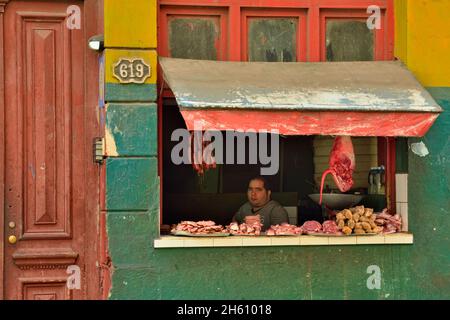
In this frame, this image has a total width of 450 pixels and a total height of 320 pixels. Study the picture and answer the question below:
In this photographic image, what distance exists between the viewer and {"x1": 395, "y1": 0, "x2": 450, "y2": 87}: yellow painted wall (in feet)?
26.0

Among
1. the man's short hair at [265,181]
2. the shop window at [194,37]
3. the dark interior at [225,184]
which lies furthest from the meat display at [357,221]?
the shop window at [194,37]

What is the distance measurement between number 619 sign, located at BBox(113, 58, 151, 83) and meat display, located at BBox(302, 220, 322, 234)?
215cm

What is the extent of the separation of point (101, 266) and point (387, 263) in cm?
282

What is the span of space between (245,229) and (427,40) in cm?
263

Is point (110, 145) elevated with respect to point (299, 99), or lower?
lower

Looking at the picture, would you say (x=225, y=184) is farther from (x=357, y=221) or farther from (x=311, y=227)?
(x=357, y=221)

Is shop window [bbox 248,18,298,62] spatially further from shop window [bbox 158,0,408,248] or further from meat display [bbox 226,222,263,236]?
meat display [bbox 226,222,263,236]

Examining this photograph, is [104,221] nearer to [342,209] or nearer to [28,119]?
[28,119]

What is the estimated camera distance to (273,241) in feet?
25.2

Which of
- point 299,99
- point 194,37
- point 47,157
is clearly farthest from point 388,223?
point 47,157

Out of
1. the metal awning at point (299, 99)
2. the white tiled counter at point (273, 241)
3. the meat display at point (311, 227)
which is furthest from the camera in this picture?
the meat display at point (311, 227)

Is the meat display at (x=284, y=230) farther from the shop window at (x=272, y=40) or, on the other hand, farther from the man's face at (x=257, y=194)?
the shop window at (x=272, y=40)

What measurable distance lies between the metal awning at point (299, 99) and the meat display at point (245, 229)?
1.16m

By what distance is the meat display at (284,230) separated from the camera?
25.5 ft
